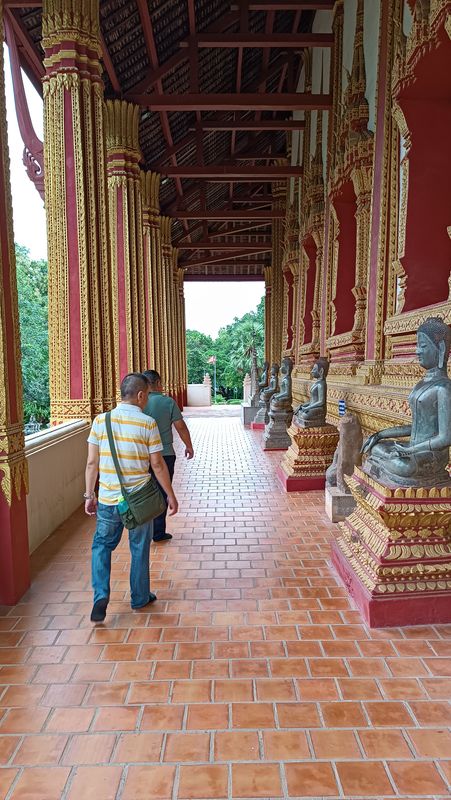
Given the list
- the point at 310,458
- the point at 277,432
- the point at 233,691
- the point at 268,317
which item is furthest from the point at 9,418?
the point at 268,317

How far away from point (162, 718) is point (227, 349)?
3784 cm

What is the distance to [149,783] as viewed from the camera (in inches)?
69.2

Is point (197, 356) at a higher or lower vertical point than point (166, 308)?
lower

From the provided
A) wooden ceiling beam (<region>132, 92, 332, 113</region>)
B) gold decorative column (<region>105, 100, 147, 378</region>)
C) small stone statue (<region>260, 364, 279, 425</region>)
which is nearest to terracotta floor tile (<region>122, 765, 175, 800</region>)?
gold decorative column (<region>105, 100, 147, 378</region>)

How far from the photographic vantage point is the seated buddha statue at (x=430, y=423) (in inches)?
108

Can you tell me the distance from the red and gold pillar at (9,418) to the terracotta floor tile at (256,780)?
182 cm

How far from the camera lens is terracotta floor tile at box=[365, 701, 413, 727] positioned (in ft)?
6.64

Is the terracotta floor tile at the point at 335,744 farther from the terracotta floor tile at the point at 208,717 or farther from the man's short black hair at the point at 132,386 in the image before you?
the man's short black hair at the point at 132,386

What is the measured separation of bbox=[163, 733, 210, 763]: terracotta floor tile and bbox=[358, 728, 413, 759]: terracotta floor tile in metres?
0.58

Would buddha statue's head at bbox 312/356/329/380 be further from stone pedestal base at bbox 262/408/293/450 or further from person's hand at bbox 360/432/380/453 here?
person's hand at bbox 360/432/380/453

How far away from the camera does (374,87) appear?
239 inches

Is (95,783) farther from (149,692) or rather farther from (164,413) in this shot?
(164,413)

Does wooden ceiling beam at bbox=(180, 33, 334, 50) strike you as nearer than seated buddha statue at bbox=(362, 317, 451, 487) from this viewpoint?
No

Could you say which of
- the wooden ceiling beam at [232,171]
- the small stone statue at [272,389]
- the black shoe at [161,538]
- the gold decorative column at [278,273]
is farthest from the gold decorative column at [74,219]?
the gold decorative column at [278,273]
